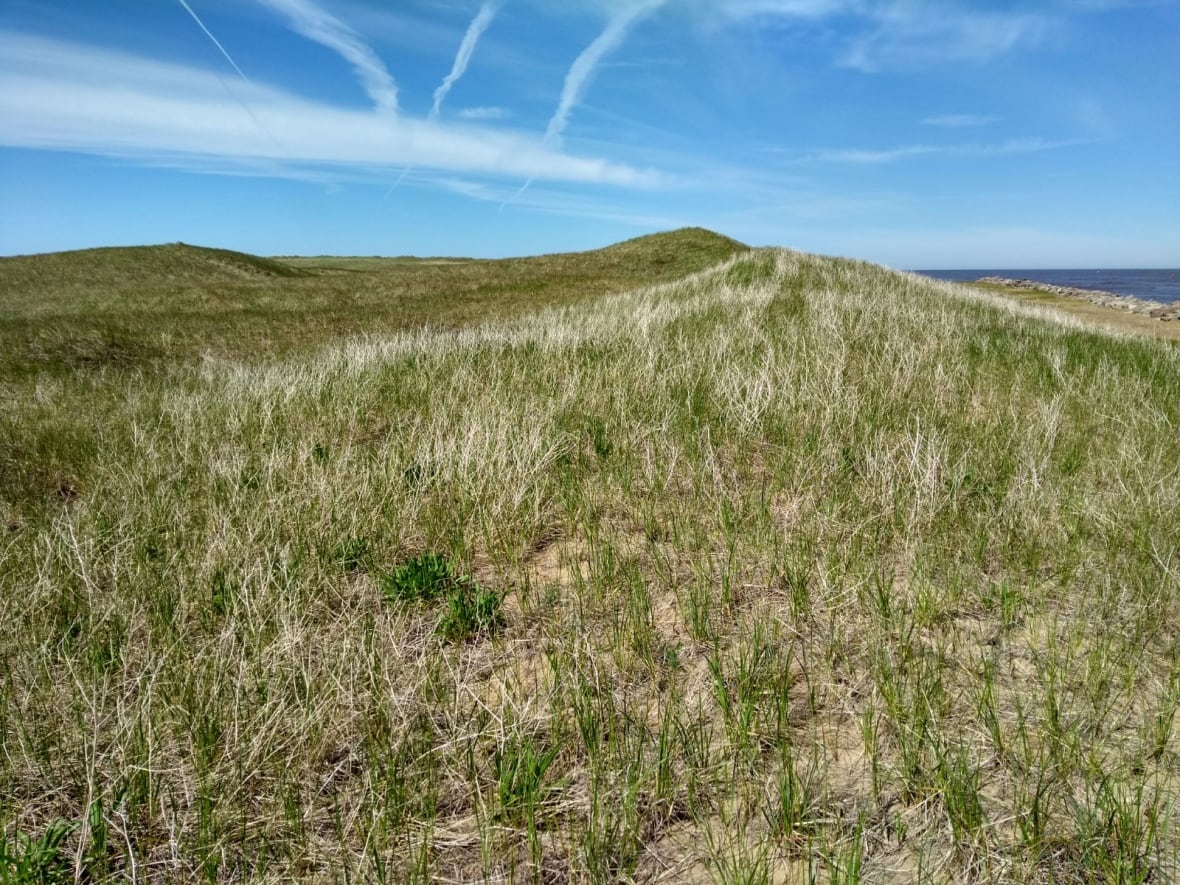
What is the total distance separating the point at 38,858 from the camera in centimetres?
157

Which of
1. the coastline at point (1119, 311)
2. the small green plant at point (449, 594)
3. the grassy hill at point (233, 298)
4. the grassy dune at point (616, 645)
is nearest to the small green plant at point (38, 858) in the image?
the grassy dune at point (616, 645)

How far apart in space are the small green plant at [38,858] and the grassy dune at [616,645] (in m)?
0.01

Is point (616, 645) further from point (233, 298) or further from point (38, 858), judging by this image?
point (233, 298)

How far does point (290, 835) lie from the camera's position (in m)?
1.70

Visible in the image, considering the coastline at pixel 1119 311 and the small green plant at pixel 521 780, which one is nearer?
the small green plant at pixel 521 780

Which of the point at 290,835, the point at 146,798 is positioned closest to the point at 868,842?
the point at 290,835

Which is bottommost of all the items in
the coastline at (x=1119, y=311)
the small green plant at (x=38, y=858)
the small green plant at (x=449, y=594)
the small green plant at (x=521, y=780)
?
the small green plant at (x=38, y=858)

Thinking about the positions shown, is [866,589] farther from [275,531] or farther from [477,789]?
[275,531]

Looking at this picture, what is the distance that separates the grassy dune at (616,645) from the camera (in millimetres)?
1636

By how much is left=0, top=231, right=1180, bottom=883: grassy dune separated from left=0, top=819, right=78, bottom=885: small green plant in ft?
0.03

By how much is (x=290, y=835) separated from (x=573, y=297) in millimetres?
21601

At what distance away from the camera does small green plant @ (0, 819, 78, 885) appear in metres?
1.52

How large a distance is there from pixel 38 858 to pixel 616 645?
1.76 metres

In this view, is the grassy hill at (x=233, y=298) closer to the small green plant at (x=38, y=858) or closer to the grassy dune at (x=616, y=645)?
the grassy dune at (x=616, y=645)
